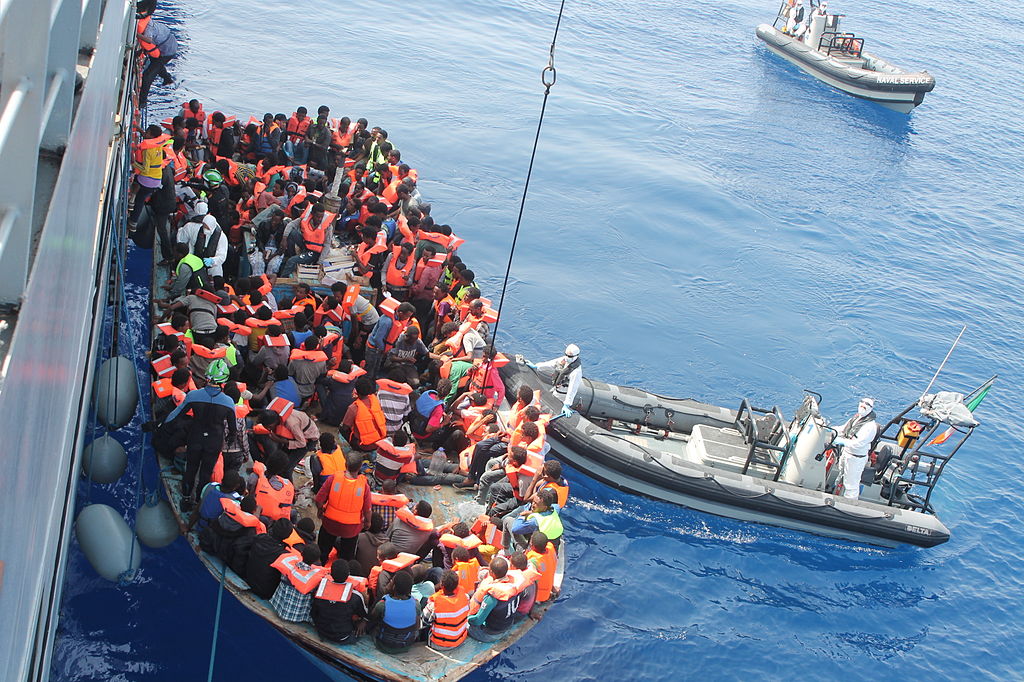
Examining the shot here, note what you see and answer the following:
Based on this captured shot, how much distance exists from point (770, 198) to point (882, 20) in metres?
21.1

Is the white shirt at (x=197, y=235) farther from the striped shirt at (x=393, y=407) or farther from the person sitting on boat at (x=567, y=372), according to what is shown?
the person sitting on boat at (x=567, y=372)

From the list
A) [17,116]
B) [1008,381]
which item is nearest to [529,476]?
[17,116]

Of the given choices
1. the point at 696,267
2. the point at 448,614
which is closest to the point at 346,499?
the point at 448,614

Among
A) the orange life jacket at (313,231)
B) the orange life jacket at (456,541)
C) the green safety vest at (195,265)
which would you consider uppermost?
the orange life jacket at (313,231)

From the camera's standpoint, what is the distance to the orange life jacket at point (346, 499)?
269 inches

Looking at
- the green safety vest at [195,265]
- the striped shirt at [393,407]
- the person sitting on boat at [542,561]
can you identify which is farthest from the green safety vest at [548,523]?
the green safety vest at [195,265]

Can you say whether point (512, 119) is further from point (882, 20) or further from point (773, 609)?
point (882, 20)

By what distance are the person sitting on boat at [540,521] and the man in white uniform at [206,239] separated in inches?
166

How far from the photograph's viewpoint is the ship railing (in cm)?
1013

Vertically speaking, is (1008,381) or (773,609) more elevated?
(1008,381)

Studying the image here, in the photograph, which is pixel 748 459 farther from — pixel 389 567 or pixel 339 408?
pixel 389 567

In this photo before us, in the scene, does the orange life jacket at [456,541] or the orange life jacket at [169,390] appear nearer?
the orange life jacket at [456,541]

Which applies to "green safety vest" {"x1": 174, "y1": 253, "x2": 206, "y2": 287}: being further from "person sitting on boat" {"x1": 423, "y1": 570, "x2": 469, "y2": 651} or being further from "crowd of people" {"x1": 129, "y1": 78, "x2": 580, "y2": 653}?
"person sitting on boat" {"x1": 423, "y1": 570, "x2": 469, "y2": 651}

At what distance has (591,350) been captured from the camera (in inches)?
540
